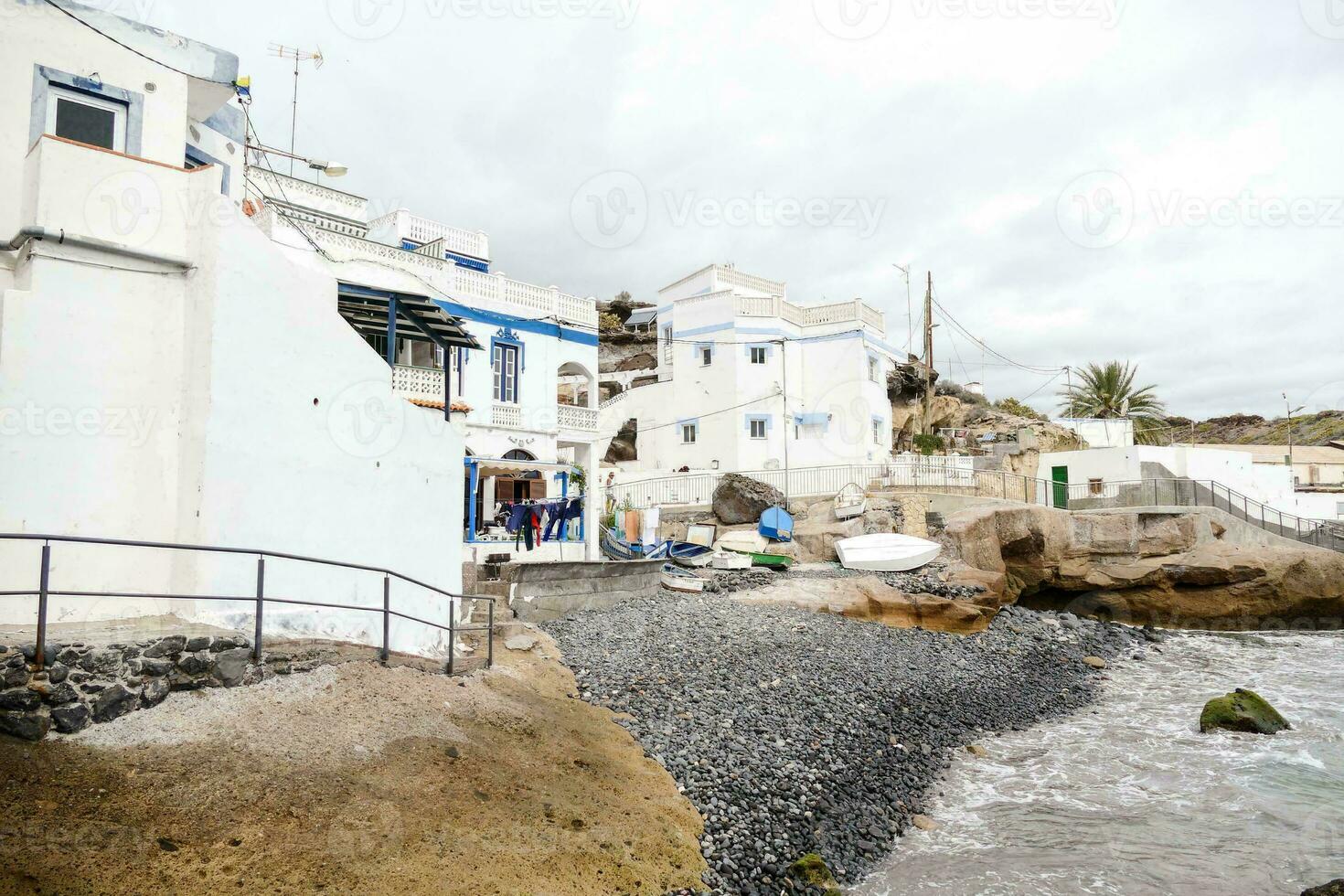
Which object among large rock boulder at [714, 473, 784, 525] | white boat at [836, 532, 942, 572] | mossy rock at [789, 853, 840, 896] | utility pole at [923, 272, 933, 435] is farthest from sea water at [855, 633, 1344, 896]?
utility pole at [923, 272, 933, 435]

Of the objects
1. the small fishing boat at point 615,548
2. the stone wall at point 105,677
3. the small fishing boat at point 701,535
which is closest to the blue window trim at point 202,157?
the stone wall at point 105,677

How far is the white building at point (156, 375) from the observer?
7.14 m

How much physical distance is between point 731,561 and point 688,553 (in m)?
1.70

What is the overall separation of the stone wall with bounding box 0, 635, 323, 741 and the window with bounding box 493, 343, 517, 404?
1645 centimetres

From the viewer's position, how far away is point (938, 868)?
8359 millimetres

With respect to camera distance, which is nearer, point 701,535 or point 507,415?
point 507,415

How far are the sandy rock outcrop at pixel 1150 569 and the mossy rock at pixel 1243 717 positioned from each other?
398 inches

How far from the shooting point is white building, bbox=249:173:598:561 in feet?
62.2

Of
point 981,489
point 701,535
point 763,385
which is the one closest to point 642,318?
point 763,385

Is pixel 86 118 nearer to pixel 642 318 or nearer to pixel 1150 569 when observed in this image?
pixel 1150 569

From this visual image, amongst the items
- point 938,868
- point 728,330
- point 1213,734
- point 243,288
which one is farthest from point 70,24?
point 728,330

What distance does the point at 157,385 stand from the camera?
7.68 m

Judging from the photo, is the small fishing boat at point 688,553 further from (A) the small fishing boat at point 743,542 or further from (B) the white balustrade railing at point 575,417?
(B) the white balustrade railing at point 575,417

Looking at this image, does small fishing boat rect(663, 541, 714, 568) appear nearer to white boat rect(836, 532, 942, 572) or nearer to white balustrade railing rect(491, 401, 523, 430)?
white boat rect(836, 532, 942, 572)
